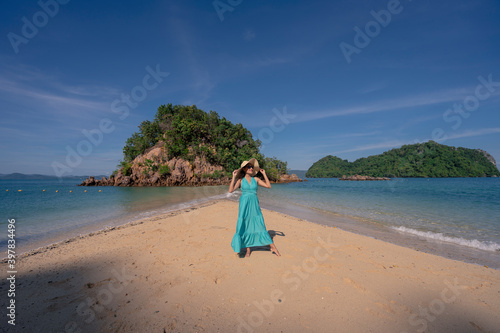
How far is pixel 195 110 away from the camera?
51906mm

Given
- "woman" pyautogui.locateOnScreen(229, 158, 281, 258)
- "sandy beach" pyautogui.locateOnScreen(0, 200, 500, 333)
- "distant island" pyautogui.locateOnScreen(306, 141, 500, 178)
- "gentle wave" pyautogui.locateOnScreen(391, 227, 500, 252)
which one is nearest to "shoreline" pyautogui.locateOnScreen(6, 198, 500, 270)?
"gentle wave" pyautogui.locateOnScreen(391, 227, 500, 252)

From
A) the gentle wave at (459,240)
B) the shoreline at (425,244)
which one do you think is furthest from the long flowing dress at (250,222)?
the gentle wave at (459,240)

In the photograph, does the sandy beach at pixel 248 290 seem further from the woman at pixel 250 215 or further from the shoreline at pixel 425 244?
the shoreline at pixel 425 244

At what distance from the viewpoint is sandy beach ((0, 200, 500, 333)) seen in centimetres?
259

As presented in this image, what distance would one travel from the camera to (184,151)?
4600cm

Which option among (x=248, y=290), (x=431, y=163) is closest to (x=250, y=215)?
(x=248, y=290)

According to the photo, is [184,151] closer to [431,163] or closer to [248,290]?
[248,290]

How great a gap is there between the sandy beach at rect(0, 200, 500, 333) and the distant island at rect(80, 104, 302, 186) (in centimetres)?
4082

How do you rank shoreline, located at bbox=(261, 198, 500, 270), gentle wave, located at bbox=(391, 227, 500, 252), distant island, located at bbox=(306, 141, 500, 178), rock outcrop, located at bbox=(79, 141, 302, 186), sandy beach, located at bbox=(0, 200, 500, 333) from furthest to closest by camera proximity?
distant island, located at bbox=(306, 141, 500, 178), rock outcrop, located at bbox=(79, 141, 302, 186), gentle wave, located at bbox=(391, 227, 500, 252), shoreline, located at bbox=(261, 198, 500, 270), sandy beach, located at bbox=(0, 200, 500, 333)

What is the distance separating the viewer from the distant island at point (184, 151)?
4528 centimetres

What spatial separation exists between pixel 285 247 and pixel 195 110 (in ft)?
169

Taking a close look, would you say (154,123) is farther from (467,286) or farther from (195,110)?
(467,286)

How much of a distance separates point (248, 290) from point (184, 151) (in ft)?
149

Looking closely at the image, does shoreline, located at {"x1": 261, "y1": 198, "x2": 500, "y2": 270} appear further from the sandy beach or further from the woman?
the woman
